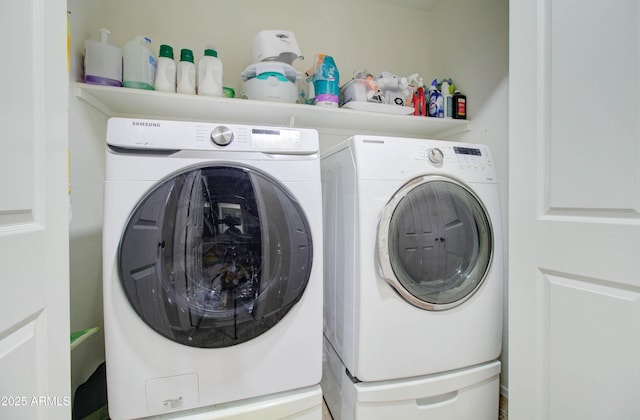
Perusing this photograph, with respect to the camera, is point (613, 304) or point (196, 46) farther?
point (196, 46)

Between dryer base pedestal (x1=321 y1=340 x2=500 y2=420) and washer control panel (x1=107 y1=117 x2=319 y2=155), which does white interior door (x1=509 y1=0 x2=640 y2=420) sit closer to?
dryer base pedestal (x1=321 y1=340 x2=500 y2=420)

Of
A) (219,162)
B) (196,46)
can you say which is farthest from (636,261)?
(196,46)

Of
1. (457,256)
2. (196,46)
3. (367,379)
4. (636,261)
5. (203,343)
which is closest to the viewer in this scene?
(636,261)

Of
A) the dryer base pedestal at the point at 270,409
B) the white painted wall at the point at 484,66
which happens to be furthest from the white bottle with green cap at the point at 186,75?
the white painted wall at the point at 484,66

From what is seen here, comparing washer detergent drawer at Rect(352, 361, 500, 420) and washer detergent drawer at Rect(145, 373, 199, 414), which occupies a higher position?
washer detergent drawer at Rect(145, 373, 199, 414)

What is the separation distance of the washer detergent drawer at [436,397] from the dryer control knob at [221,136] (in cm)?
96

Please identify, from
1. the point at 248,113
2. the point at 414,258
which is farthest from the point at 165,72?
the point at 414,258

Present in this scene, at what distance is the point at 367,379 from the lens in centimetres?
89

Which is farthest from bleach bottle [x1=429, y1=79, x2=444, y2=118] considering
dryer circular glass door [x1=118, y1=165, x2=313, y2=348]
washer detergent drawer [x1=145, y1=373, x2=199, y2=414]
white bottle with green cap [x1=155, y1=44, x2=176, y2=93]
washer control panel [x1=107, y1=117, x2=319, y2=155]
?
washer detergent drawer [x1=145, y1=373, x2=199, y2=414]

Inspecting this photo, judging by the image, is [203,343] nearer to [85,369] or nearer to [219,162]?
[219,162]

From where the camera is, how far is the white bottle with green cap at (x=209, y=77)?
3.91 feet

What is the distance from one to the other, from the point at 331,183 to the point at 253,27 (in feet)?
3.70

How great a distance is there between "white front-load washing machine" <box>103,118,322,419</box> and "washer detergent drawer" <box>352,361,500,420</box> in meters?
0.20

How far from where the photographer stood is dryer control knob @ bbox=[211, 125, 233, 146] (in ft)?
2.66
